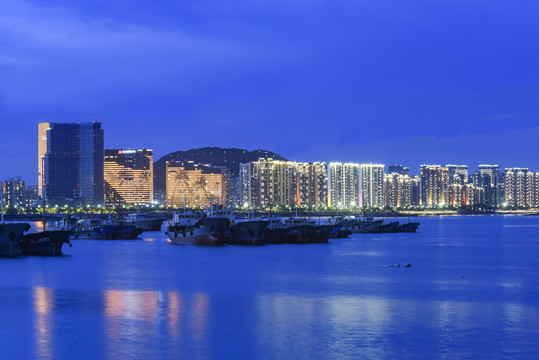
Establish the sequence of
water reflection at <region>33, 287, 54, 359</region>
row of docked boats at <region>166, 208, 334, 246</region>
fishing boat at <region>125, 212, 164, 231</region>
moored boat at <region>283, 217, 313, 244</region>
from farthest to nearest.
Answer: fishing boat at <region>125, 212, 164, 231</region>
moored boat at <region>283, 217, 313, 244</region>
row of docked boats at <region>166, 208, 334, 246</region>
water reflection at <region>33, 287, 54, 359</region>

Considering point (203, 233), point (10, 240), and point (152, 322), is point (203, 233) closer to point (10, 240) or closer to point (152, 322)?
point (10, 240)

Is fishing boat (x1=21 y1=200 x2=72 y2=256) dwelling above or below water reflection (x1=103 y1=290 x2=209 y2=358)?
above

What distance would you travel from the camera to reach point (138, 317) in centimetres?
3641

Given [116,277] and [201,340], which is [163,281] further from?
[201,340]

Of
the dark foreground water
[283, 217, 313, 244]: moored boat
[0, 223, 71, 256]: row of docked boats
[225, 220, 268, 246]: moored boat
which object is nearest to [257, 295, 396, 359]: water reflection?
the dark foreground water

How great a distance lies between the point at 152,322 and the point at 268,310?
7.01 metres

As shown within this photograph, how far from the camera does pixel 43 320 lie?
119 feet

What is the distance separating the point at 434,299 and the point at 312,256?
1420 inches

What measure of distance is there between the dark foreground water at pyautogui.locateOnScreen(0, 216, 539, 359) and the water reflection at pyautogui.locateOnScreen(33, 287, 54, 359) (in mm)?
62

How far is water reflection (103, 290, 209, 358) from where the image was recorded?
29547mm

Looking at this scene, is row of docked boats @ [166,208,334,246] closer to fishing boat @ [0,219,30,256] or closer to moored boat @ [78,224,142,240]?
fishing boat @ [0,219,30,256]

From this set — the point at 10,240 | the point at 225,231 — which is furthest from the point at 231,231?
the point at 10,240

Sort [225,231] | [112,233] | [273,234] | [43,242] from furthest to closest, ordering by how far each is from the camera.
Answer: [112,233]
[273,234]
[225,231]
[43,242]

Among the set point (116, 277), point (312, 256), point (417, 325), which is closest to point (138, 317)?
point (417, 325)
